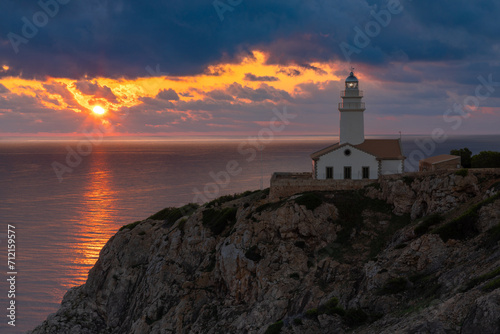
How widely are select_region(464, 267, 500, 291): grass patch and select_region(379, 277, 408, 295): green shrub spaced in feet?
18.4

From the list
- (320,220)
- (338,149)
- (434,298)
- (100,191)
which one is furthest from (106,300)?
(100,191)

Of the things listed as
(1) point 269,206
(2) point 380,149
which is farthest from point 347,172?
(1) point 269,206

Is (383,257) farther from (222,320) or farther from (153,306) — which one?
(153,306)

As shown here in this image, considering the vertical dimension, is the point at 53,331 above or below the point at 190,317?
below

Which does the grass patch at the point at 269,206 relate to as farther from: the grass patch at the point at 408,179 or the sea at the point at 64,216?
the sea at the point at 64,216

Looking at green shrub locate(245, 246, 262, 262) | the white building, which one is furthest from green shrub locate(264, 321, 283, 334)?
the white building

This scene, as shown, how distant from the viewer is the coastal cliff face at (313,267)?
21578 millimetres

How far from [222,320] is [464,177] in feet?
75.4

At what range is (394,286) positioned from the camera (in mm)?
24266

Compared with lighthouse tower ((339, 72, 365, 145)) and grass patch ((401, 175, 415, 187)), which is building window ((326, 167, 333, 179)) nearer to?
lighthouse tower ((339, 72, 365, 145))

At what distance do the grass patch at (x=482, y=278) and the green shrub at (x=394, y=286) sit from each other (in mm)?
5595

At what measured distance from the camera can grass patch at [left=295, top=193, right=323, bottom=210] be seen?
37531 mm

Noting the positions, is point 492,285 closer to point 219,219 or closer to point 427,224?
point 427,224

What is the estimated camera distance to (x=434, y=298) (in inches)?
794
